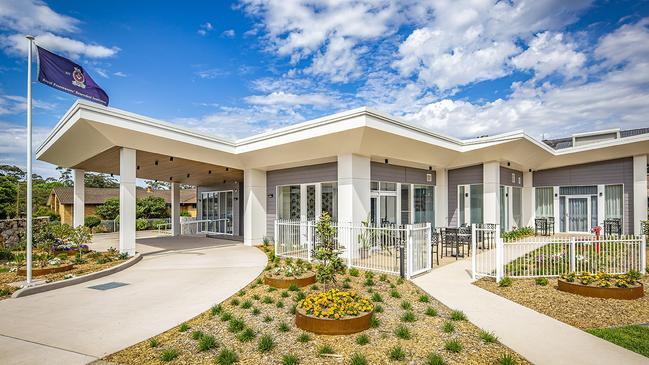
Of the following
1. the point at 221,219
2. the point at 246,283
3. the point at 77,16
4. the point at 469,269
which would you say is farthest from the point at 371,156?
the point at 221,219

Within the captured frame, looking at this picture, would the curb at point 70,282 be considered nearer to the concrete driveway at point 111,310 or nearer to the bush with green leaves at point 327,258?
the concrete driveway at point 111,310

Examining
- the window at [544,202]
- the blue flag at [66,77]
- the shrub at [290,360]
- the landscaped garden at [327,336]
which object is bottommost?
the landscaped garden at [327,336]

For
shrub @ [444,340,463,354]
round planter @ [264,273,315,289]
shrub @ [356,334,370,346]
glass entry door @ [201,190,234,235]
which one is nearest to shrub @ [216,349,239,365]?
shrub @ [356,334,370,346]

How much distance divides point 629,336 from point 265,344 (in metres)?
5.25

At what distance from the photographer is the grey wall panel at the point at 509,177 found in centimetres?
1669

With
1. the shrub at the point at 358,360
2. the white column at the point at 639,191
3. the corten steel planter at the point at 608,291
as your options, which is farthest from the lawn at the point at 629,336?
the white column at the point at 639,191

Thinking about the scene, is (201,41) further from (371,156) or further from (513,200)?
(513,200)

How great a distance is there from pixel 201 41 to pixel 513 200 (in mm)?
16684

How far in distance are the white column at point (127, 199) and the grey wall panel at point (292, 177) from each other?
5.88 meters

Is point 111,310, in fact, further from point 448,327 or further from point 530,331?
point 530,331

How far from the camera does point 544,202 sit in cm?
1934

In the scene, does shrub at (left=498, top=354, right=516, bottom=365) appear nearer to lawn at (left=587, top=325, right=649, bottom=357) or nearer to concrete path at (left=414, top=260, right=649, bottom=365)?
concrete path at (left=414, top=260, right=649, bottom=365)

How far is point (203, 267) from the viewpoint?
10.9m

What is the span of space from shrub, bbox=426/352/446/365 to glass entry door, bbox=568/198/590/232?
18130mm
